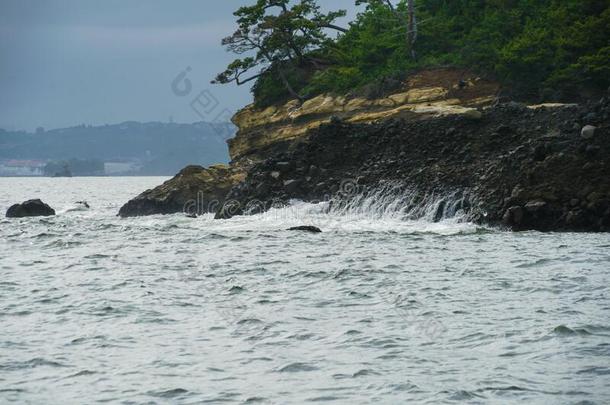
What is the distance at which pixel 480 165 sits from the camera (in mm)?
31219

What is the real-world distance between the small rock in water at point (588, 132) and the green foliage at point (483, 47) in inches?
455

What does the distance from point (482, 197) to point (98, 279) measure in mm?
14118

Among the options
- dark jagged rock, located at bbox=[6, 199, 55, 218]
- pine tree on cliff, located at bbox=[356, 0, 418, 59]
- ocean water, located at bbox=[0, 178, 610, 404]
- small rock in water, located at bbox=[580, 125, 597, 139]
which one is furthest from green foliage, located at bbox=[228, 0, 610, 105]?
ocean water, located at bbox=[0, 178, 610, 404]

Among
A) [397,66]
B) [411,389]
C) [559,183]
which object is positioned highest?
[397,66]

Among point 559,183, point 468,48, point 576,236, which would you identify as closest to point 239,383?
point 576,236

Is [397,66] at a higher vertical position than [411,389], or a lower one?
Result: higher

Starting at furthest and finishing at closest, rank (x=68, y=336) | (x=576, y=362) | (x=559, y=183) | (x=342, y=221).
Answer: (x=342, y=221), (x=559, y=183), (x=68, y=336), (x=576, y=362)

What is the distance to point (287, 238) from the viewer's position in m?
28.8

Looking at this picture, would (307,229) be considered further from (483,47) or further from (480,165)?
(483,47)

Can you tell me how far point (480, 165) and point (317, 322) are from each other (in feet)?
59.2

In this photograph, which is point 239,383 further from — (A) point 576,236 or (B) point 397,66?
(B) point 397,66

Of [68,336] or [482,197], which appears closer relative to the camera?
[68,336]

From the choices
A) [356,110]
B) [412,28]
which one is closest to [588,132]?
[356,110]

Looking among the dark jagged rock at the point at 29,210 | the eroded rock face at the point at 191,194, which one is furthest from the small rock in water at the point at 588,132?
the dark jagged rock at the point at 29,210
